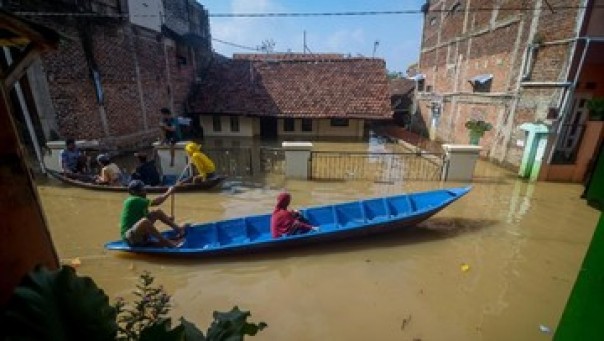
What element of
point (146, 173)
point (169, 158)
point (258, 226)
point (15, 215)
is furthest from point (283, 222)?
point (169, 158)

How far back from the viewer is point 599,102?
9242 mm

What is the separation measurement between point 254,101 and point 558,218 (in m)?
14.9

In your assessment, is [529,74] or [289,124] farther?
[289,124]

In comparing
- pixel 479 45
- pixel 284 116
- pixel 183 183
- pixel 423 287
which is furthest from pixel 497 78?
pixel 183 183

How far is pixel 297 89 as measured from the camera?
1897cm

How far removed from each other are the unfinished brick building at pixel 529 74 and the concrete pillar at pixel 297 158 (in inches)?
236

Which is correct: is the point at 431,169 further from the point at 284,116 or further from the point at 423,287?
the point at 284,116

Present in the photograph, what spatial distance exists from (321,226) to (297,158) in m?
3.80

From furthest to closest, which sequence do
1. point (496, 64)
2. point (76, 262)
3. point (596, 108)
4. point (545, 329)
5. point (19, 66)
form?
1. point (496, 64)
2. point (596, 108)
3. point (76, 262)
4. point (545, 329)
5. point (19, 66)

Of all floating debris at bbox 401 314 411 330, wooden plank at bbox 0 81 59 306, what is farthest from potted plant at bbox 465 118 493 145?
wooden plank at bbox 0 81 59 306

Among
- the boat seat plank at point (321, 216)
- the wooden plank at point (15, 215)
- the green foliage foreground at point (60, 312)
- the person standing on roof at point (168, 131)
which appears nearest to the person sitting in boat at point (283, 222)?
the boat seat plank at point (321, 216)

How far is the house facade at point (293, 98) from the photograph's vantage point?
1791 cm

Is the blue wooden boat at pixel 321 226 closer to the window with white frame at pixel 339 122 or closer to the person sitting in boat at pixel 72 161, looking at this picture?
the person sitting in boat at pixel 72 161

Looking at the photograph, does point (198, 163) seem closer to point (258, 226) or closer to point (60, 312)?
point (258, 226)
